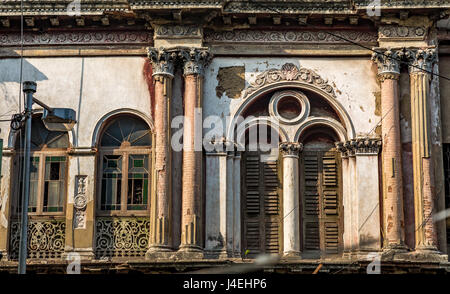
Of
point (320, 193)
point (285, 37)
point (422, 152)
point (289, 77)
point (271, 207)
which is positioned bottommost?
point (271, 207)

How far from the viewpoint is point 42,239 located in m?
18.8

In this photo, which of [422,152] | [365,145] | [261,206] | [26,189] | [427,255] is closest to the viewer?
[26,189]

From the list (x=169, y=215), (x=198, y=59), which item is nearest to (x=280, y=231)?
(x=169, y=215)

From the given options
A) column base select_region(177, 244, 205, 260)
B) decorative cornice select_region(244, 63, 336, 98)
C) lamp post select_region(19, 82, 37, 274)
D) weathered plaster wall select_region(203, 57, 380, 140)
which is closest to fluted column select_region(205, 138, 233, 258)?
column base select_region(177, 244, 205, 260)

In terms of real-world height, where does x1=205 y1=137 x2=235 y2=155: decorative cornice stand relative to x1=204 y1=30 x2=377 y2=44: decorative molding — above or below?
below

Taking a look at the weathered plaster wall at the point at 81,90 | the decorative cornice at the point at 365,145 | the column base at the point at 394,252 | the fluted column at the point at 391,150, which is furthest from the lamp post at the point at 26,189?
the fluted column at the point at 391,150

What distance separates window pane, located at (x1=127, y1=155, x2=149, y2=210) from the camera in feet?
61.9

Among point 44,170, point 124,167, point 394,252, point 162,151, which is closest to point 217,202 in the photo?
point 162,151

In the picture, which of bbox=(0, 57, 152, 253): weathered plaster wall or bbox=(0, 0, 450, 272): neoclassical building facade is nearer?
bbox=(0, 0, 450, 272): neoclassical building facade

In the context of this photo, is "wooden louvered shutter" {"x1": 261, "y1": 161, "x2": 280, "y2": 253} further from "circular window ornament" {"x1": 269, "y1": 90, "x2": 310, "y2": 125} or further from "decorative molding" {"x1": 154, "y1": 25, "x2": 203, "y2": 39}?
"decorative molding" {"x1": 154, "y1": 25, "x2": 203, "y2": 39}

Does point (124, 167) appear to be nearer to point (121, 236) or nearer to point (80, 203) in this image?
point (80, 203)

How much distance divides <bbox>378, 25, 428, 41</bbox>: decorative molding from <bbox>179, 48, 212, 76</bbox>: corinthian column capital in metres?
3.77

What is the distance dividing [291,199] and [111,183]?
3824 mm

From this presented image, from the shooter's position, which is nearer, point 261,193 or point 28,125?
point 28,125
